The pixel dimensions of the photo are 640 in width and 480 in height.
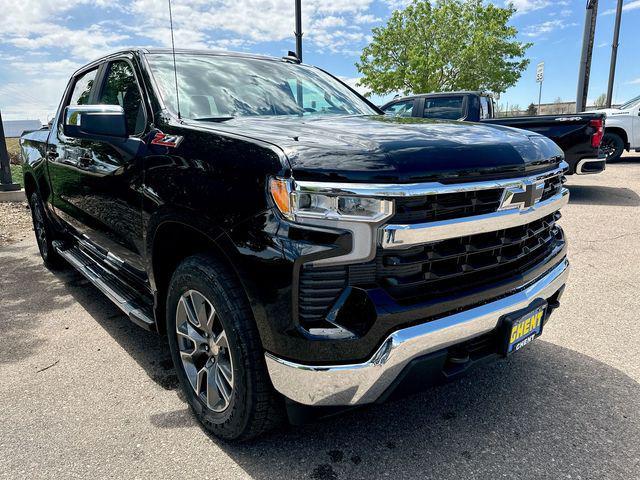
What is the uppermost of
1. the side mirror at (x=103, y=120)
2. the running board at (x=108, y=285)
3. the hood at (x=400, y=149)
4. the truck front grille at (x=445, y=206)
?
the side mirror at (x=103, y=120)

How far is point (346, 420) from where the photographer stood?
2.42 m

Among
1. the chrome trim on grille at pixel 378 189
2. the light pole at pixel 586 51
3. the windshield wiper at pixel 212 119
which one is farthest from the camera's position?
the light pole at pixel 586 51

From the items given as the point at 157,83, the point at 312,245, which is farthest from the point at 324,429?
the point at 157,83

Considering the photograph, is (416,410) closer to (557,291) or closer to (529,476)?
(529,476)

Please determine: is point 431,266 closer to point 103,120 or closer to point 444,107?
point 103,120

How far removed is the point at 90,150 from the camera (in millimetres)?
3170

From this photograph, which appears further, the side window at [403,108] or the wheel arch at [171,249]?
the side window at [403,108]

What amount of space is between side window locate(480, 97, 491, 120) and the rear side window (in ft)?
1.19

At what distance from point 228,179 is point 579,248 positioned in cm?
479

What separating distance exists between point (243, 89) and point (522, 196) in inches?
69.2

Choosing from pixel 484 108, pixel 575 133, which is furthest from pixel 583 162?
pixel 484 108

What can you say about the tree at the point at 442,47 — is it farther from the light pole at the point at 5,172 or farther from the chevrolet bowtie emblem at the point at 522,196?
the chevrolet bowtie emblem at the point at 522,196

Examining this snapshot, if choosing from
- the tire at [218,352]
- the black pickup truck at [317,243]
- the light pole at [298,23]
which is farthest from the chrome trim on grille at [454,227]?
the light pole at [298,23]

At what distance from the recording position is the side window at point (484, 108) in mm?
9055
